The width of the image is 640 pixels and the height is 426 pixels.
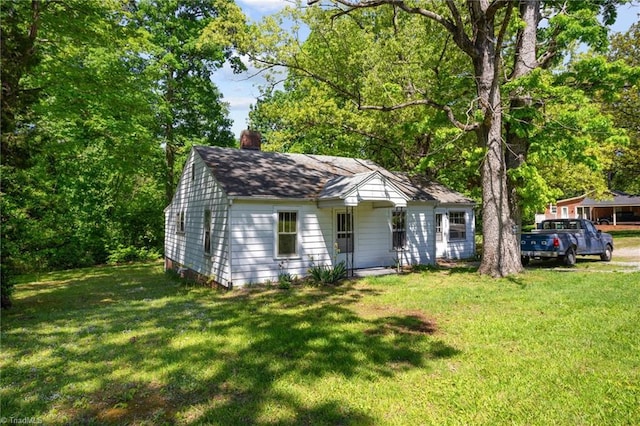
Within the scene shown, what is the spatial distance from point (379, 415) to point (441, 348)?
7.58 ft

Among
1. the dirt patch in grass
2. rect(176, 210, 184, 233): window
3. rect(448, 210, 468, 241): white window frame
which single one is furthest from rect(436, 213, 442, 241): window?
rect(176, 210, 184, 233): window

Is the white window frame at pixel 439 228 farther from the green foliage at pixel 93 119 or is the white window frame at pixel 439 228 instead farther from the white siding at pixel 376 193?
the green foliage at pixel 93 119

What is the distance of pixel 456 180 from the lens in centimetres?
2378

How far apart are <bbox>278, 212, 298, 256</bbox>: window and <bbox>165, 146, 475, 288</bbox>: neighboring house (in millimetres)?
33

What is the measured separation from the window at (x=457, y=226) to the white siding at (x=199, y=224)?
11.6m

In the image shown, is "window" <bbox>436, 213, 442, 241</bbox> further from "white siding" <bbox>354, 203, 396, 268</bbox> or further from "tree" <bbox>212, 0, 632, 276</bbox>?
"tree" <bbox>212, 0, 632, 276</bbox>

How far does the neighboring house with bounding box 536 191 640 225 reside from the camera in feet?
135

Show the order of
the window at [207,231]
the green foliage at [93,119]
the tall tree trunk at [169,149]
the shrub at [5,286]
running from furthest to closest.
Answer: the tall tree trunk at [169,149]
the window at [207,231]
the shrub at [5,286]
the green foliage at [93,119]

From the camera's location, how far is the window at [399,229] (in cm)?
1552

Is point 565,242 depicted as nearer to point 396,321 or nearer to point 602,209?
point 396,321

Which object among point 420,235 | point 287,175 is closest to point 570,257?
point 420,235

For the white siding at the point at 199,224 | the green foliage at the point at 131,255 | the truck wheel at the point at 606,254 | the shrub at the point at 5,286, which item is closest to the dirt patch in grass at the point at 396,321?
the white siding at the point at 199,224

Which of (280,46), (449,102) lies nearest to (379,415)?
(449,102)

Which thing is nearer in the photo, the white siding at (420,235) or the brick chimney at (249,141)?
the white siding at (420,235)
